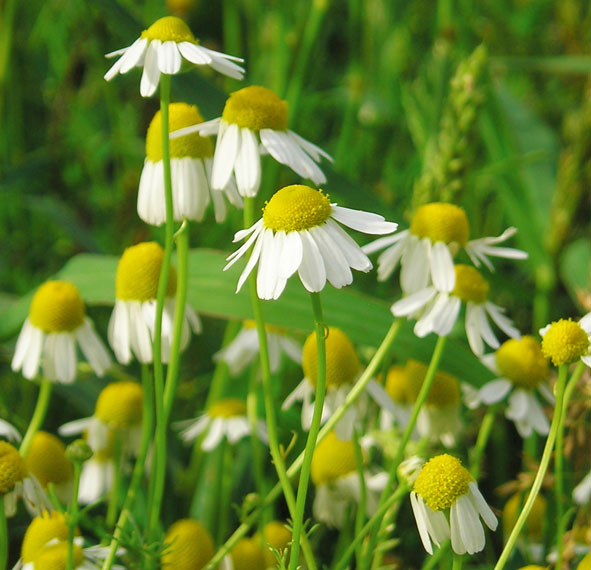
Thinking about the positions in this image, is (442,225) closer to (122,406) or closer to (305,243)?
(305,243)

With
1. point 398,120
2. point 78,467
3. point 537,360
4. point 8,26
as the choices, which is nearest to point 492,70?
point 398,120

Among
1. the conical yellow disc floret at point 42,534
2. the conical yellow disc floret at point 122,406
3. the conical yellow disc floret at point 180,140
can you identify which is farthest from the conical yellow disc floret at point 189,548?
the conical yellow disc floret at point 180,140

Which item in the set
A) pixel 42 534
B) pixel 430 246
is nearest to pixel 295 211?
pixel 430 246

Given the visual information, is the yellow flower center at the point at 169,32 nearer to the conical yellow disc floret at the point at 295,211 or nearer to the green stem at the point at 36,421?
the conical yellow disc floret at the point at 295,211

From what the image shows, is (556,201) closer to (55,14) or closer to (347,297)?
(347,297)

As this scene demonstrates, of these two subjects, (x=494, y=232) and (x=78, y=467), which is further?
(x=494, y=232)

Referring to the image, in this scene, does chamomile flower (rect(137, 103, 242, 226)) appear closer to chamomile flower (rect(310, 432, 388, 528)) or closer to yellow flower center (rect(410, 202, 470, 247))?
yellow flower center (rect(410, 202, 470, 247))

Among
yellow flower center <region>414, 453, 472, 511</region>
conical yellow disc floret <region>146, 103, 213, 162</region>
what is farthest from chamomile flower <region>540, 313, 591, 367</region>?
conical yellow disc floret <region>146, 103, 213, 162</region>
